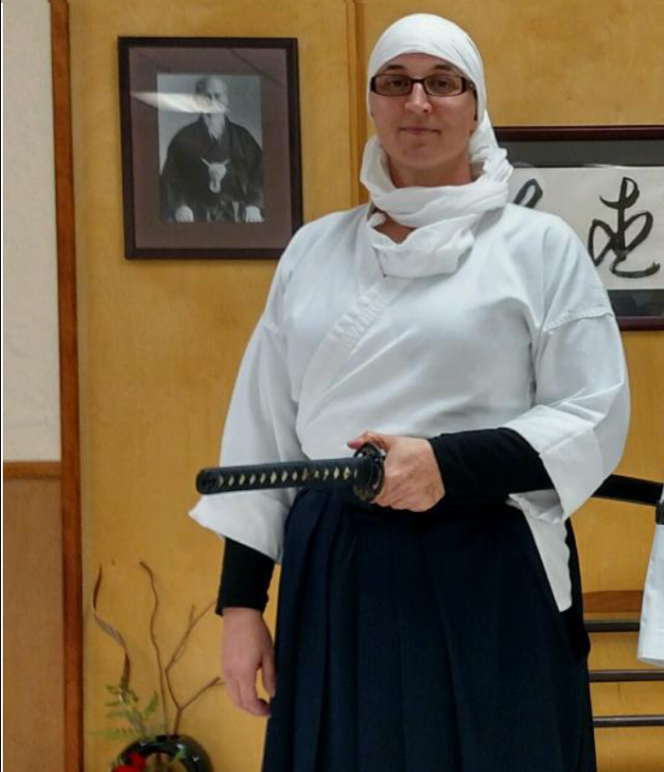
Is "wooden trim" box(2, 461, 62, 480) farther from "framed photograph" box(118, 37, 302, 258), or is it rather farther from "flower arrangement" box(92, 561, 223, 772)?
"framed photograph" box(118, 37, 302, 258)

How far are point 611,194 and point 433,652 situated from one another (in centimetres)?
134

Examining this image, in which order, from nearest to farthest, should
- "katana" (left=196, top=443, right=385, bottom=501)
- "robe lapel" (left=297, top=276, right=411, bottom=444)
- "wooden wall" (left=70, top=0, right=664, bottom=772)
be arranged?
"katana" (left=196, top=443, right=385, bottom=501)
"robe lapel" (left=297, top=276, right=411, bottom=444)
"wooden wall" (left=70, top=0, right=664, bottom=772)

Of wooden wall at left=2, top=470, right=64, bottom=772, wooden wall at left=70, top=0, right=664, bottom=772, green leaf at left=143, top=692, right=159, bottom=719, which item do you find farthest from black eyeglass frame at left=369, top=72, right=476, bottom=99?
green leaf at left=143, top=692, right=159, bottom=719

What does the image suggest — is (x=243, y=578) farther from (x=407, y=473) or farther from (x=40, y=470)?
(x=40, y=470)

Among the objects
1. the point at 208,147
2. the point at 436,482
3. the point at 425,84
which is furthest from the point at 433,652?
the point at 208,147

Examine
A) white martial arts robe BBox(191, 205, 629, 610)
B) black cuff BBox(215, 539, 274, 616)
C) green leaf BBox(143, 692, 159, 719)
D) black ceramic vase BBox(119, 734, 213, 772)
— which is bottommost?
black ceramic vase BBox(119, 734, 213, 772)

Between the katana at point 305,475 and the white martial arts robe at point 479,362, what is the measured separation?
113 mm

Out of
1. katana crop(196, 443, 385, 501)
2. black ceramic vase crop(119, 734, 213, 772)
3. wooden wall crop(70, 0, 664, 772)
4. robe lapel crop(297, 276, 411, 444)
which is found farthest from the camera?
wooden wall crop(70, 0, 664, 772)

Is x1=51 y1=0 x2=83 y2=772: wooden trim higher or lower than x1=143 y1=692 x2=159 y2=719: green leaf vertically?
higher

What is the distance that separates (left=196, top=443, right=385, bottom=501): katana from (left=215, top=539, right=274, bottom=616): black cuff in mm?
241

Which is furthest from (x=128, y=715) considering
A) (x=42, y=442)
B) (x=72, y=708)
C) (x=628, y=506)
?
(x=628, y=506)

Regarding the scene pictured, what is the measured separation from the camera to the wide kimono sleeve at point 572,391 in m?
1.16

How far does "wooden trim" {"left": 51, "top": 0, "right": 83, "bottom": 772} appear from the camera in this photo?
7.27 ft

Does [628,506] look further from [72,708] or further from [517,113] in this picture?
[72,708]
